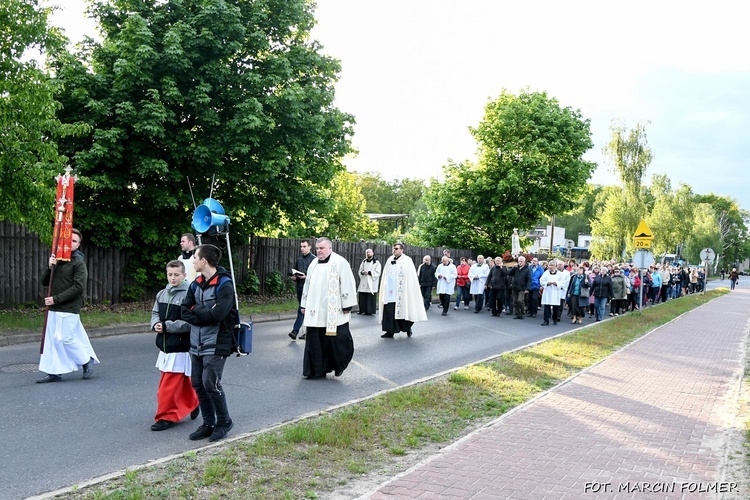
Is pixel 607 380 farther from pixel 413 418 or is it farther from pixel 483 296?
pixel 483 296

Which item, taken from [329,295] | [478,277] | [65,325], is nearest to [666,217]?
[478,277]

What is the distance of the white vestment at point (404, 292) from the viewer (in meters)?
14.3

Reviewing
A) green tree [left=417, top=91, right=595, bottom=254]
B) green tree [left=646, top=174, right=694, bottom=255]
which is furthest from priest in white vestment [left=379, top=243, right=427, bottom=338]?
green tree [left=646, top=174, right=694, bottom=255]

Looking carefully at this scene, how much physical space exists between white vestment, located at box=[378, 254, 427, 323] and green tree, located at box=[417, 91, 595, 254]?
20317 millimetres

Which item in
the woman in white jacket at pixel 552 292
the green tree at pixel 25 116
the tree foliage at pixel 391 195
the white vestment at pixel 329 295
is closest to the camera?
the white vestment at pixel 329 295

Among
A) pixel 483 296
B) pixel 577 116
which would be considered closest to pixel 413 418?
pixel 483 296

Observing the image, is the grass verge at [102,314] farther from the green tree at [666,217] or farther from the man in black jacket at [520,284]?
the green tree at [666,217]

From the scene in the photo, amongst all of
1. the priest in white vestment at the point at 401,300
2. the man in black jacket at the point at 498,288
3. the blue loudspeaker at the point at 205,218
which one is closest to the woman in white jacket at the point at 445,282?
the man in black jacket at the point at 498,288

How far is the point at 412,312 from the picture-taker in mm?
14500

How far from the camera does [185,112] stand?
16578 millimetres

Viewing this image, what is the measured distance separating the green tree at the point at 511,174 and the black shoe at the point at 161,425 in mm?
28907

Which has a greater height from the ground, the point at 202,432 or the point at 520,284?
the point at 520,284

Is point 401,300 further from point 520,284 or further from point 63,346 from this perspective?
point 520,284

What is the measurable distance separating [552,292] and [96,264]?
12.9 metres
